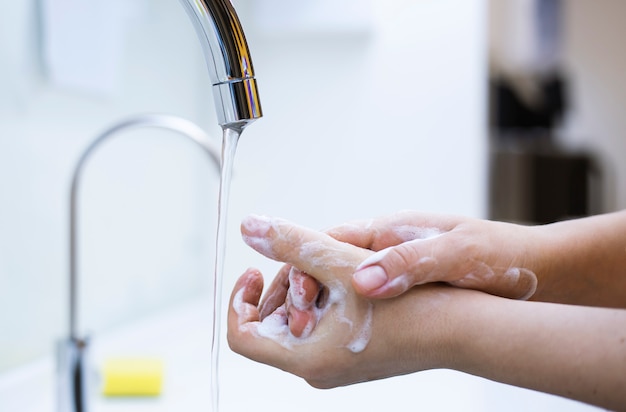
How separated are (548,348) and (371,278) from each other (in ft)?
0.48

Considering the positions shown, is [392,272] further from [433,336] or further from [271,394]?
[271,394]

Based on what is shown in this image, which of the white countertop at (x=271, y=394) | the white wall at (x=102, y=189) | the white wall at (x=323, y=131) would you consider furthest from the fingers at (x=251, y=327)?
the white wall at (x=323, y=131)

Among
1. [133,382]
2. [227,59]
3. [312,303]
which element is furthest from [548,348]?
[133,382]

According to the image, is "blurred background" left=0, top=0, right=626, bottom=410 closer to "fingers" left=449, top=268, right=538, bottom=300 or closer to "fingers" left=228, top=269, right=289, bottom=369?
"fingers" left=449, top=268, right=538, bottom=300

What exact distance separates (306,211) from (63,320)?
2.13 ft

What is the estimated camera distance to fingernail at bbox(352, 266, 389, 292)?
566 millimetres

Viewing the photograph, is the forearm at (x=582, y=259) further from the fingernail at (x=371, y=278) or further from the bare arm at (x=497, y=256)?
the fingernail at (x=371, y=278)

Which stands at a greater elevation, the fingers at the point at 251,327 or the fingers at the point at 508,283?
the fingers at the point at 508,283

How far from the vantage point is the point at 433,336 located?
580 mm

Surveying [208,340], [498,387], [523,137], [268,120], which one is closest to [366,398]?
[498,387]

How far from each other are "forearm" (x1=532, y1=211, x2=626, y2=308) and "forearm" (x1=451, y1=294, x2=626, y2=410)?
0.52ft

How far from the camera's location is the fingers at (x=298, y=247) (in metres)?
0.60

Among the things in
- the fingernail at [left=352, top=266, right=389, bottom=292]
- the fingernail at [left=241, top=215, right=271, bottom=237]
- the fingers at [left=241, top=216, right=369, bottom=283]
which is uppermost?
the fingernail at [left=241, top=215, right=271, bottom=237]

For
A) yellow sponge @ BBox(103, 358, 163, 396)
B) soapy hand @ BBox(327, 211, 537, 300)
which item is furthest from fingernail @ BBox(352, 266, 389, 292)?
yellow sponge @ BBox(103, 358, 163, 396)
